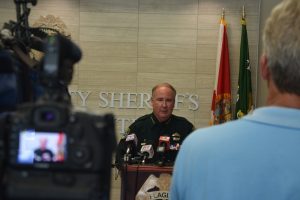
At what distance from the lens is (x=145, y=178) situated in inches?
136

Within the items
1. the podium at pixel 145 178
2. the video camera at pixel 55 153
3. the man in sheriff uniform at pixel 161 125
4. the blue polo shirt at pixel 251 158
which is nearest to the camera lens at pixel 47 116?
the video camera at pixel 55 153

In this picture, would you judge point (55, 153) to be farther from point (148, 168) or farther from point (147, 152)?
point (147, 152)

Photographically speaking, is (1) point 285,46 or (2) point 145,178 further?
(2) point 145,178

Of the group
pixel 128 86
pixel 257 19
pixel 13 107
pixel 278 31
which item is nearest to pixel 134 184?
pixel 13 107

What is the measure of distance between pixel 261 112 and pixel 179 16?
5.57m

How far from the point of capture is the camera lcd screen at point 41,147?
0.91 metres

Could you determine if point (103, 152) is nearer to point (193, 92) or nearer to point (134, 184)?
point (134, 184)

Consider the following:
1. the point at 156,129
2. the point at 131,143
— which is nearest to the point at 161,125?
the point at 156,129

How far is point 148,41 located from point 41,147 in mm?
5807

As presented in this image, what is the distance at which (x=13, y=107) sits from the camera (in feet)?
4.20

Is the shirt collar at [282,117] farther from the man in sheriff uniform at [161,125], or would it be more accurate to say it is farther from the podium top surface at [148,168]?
the man in sheriff uniform at [161,125]

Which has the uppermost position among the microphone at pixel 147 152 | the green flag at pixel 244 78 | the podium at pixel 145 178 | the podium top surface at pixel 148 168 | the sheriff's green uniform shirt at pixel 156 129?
the green flag at pixel 244 78

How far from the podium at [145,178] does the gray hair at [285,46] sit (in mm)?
2351

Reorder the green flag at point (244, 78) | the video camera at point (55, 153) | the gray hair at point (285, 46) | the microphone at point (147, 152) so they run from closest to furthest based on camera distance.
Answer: the video camera at point (55, 153) < the gray hair at point (285, 46) < the microphone at point (147, 152) < the green flag at point (244, 78)
